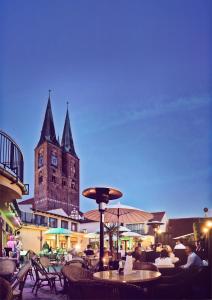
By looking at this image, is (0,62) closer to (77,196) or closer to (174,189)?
(174,189)

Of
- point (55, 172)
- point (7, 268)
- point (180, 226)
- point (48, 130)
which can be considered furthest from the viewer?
point (48, 130)

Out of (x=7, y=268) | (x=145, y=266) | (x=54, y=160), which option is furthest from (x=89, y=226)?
(x=145, y=266)

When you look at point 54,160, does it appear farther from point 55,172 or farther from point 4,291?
point 4,291

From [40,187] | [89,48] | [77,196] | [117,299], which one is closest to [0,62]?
[89,48]

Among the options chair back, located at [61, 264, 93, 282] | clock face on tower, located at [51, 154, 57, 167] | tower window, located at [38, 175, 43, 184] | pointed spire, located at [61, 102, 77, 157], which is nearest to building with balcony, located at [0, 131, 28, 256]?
chair back, located at [61, 264, 93, 282]

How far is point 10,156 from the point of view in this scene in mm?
6742

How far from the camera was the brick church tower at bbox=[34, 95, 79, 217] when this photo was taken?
59219 mm

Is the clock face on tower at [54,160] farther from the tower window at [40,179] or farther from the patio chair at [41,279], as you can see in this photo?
A: the patio chair at [41,279]

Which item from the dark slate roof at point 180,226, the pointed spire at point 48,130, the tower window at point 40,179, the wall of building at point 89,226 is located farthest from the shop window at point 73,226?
the pointed spire at point 48,130

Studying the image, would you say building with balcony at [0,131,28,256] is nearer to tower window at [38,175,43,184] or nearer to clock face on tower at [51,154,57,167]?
tower window at [38,175,43,184]

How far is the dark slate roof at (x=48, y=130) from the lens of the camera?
2466 inches

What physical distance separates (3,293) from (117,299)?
4.71ft

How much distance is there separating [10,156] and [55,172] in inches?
2218

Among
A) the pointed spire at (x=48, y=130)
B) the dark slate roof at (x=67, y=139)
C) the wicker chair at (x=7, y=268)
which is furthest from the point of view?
the dark slate roof at (x=67, y=139)
